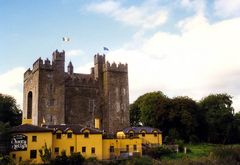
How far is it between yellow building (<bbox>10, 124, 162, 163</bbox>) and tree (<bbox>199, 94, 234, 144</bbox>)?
972 inches

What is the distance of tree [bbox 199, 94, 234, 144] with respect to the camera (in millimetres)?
73062

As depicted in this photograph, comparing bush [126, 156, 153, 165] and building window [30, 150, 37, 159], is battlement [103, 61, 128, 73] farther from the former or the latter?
building window [30, 150, 37, 159]

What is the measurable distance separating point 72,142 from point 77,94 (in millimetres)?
16440

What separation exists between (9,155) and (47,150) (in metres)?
4.14

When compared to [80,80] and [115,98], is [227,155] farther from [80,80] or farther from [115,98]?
[80,80]

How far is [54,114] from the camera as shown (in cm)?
5447

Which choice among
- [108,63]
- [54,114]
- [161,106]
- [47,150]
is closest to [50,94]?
[54,114]

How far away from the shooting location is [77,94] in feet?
195

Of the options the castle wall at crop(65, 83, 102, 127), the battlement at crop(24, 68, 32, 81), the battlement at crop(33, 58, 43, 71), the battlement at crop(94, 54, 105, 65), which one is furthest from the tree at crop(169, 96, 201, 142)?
the battlement at crop(24, 68, 32, 81)

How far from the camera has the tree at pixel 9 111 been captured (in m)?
60.3

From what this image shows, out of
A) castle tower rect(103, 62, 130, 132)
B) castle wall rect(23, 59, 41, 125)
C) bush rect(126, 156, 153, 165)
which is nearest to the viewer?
bush rect(126, 156, 153, 165)

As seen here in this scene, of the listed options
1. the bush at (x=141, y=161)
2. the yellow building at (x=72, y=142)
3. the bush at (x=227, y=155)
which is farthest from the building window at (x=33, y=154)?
the bush at (x=227, y=155)

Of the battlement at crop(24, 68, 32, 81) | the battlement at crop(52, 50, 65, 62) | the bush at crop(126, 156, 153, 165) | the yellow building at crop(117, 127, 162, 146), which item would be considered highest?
the battlement at crop(52, 50, 65, 62)

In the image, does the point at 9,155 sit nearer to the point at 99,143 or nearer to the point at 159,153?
the point at 99,143
